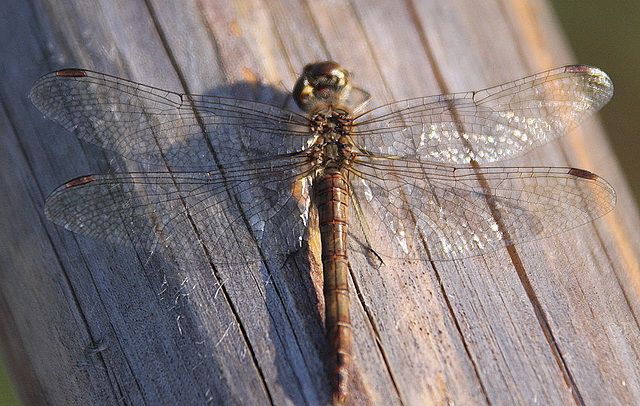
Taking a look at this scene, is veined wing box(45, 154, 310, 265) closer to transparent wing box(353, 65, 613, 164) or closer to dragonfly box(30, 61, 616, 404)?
dragonfly box(30, 61, 616, 404)

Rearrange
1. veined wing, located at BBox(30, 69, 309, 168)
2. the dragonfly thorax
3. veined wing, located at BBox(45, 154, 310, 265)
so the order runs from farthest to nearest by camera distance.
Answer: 1. the dragonfly thorax
2. veined wing, located at BBox(30, 69, 309, 168)
3. veined wing, located at BBox(45, 154, 310, 265)

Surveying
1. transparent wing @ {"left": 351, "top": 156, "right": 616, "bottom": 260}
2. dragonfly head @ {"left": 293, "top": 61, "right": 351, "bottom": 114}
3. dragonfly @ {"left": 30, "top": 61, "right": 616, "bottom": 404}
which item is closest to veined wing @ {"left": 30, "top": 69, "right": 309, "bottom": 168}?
dragonfly @ {"left": 30, "top": 61, "right": 616, "bottom": 404}

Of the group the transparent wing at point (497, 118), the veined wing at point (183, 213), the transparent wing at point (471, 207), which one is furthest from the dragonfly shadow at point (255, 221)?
the transparent wing at point (497, 118)

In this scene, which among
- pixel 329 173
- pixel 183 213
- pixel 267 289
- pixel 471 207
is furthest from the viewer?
pixel 329 173

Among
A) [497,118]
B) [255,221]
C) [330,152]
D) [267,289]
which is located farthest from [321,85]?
[267,289]

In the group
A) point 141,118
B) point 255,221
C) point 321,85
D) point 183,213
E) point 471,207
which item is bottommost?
point 471,207

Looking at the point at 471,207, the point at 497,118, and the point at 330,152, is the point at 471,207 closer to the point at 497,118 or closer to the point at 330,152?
the point at 497,118

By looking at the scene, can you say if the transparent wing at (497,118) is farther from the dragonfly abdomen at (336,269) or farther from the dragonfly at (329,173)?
the dragonfly abdomen at (336,269)
